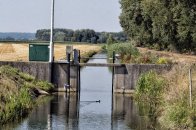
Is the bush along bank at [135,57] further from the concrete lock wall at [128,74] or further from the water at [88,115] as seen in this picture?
the water at [88,115]

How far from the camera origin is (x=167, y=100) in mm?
32656

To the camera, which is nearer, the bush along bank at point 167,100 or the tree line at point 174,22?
the bush along bank at point 167,100

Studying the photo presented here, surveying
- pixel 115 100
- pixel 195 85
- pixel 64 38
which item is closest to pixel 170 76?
pixel 195 85

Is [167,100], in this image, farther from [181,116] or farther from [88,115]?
[88,115]

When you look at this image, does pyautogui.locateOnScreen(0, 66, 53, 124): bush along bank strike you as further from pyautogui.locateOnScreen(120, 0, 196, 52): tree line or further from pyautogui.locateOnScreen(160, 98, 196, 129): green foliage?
pyautogui.locateOnScreen(120, 0, 196, 52): tree line

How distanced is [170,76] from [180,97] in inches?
268

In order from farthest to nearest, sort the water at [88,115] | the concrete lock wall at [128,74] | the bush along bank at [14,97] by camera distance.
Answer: the concrete lock wall at [128,74]
the water at [88,115]
the bush along bank at [14,97]

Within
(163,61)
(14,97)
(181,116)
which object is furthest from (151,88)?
(163,61)

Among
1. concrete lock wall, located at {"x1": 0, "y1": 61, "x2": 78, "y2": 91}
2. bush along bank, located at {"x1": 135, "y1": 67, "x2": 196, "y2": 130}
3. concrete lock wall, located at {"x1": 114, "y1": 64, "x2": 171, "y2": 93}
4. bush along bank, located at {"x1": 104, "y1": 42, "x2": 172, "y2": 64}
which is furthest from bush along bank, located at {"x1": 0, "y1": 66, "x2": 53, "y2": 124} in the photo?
bush along bank, located at {"x1": 104, "y1": 42, "x2": 172, "y2": 64}

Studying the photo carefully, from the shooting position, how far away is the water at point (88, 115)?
3344cm

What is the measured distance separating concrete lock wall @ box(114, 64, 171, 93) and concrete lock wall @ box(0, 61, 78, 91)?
321 cm

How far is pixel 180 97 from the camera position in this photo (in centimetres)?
3161

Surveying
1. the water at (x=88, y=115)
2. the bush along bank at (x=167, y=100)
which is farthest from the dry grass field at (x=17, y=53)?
the bush along bank at (x=167, y=100)

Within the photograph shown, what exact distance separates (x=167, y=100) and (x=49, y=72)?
17.9 m
